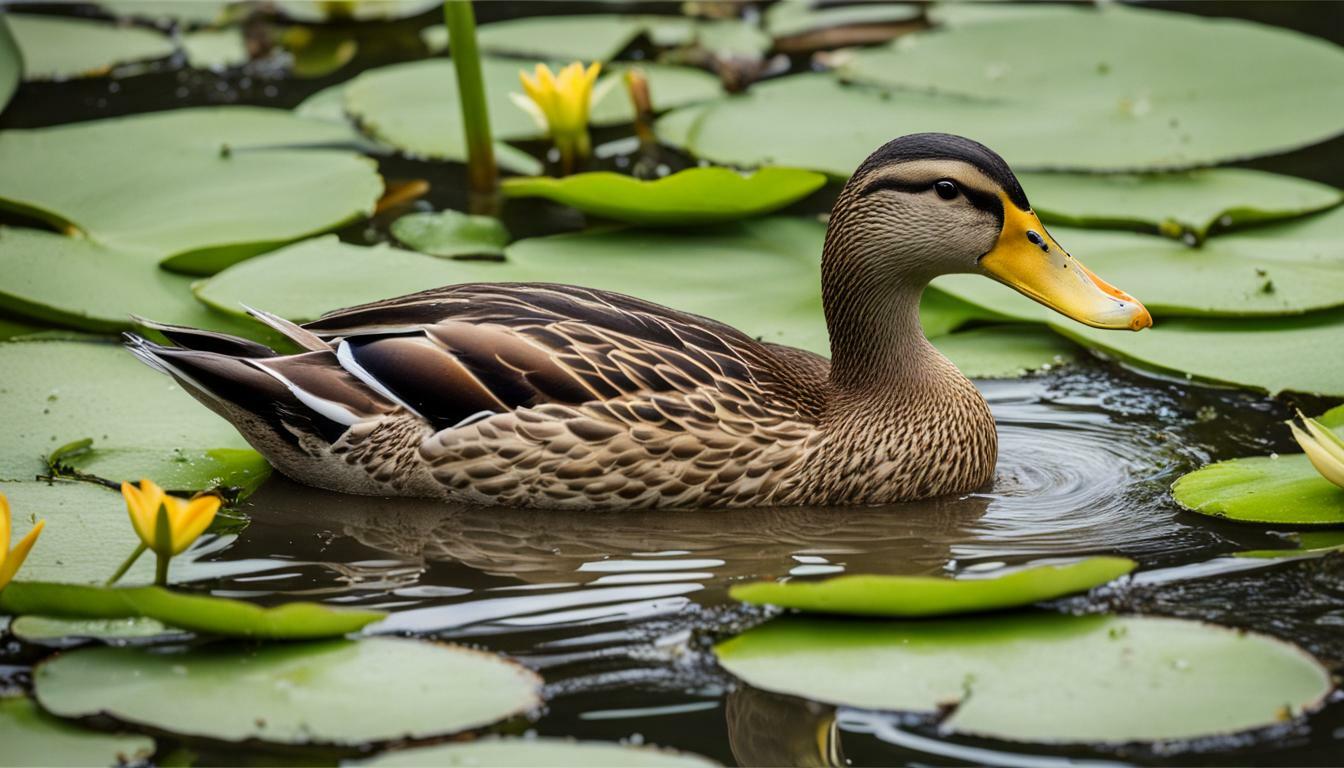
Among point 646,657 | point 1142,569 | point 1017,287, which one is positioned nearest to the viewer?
point 646,657

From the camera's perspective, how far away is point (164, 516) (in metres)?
4.58

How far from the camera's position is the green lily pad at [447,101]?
9234 millimetres

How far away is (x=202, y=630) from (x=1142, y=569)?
2.84m

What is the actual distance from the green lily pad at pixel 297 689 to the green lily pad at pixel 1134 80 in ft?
16.6

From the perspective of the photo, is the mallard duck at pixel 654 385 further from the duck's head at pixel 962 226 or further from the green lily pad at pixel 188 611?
the green lily pad at pixel 188 611

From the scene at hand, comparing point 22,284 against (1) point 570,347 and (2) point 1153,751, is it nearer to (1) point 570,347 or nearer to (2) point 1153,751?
(1) point 570,347

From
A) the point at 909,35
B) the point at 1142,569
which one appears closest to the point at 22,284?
the point at 1142,569

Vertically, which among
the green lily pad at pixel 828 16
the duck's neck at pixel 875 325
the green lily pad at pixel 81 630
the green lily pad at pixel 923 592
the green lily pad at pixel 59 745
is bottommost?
the green lily pad at pixel 59 745

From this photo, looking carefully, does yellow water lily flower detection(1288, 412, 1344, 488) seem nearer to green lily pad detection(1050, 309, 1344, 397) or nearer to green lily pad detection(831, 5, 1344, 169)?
green lily pad detection(1050, 309, 1344, 397)

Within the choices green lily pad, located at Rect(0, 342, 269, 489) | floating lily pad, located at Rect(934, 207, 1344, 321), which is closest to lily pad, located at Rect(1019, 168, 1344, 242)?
floating lily pad, located at Rect(934, 207, 1344, 321)

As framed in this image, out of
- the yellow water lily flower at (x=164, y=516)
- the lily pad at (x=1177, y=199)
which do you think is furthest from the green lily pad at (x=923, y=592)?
the lily pad at (x=1177, y=199)

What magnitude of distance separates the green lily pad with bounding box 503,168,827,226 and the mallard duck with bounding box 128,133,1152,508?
1.42 meters

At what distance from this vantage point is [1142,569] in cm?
526

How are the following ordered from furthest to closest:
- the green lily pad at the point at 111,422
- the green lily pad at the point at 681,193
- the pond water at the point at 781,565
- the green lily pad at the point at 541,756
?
the green lily pad at the point at 681,193, the green lily pad at the point at 111,422, the pond water at the point at 781,565, the green lily pad at the point at 541,756
